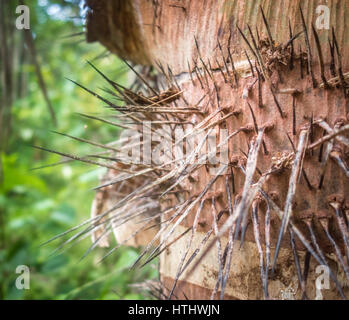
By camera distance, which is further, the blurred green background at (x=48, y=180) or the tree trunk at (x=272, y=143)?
the blurred green background at (x=48, y=180)

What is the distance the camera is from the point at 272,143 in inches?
21.8

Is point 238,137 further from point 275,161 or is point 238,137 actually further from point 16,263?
point 16,263

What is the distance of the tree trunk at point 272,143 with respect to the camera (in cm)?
51

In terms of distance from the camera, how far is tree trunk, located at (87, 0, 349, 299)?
51cm

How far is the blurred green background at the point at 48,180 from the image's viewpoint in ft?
5.21

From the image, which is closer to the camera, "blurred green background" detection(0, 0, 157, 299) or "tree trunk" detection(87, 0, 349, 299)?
"tree trunk" detection(87, 0, 349, 299)

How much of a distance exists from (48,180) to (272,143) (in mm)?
3806

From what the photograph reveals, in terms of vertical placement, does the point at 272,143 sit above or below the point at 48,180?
above

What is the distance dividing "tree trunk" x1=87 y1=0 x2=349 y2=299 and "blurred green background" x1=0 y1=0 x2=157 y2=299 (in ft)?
2.12

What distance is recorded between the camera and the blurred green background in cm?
159

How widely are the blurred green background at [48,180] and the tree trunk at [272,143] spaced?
2.12 feet

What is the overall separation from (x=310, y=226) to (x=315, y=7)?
0.40 metres

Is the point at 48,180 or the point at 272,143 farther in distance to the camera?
the point at 48,180
